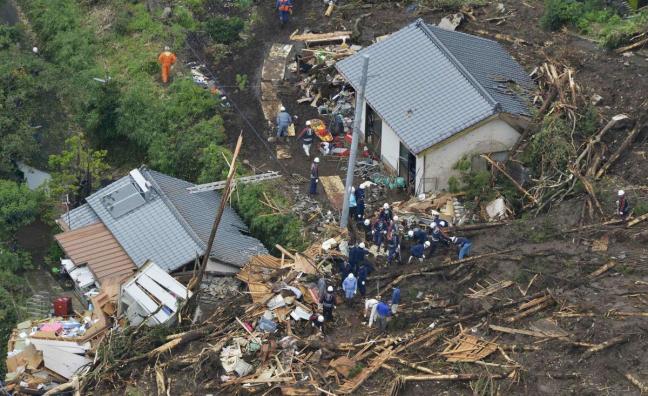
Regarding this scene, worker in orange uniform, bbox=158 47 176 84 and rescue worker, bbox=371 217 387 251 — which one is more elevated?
worker in orange uniform, bbox=158 47 176 84

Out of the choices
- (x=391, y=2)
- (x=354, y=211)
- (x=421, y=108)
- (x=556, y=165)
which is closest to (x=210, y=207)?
(x=354, y=211)

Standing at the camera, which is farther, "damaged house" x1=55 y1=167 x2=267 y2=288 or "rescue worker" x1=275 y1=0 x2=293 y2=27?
"rescue worker" x1=275 y1=0 x2=293 y2=27

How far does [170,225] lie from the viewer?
30.1 meters

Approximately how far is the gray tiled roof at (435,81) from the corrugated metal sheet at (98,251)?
8793 mm

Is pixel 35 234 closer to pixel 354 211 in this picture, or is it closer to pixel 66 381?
pixel 66 381

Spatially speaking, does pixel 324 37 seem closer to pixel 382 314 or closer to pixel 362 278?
pixel 362 278

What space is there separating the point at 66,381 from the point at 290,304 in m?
6.23

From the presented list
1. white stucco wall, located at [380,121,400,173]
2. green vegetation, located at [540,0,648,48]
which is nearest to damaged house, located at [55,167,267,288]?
white stucco wall, located at [380,121,400,173]

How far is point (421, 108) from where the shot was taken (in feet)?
100

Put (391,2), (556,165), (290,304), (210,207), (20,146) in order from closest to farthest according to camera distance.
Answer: (290,304)
(556,165)
(210,207)
(20,146)
(391,2)

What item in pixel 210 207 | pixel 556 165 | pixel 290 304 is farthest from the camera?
pixel 210 207

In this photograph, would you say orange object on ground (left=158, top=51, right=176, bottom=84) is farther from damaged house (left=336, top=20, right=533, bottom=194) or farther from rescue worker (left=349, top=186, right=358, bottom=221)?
rescue worker (left=349, top=186, right=358, bottom=221)

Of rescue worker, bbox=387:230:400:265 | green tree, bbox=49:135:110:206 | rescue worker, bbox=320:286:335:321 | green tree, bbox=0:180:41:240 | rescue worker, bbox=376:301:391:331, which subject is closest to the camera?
rescue worker, bbox=376:301:391:331

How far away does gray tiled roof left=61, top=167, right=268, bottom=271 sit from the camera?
29328 mm
